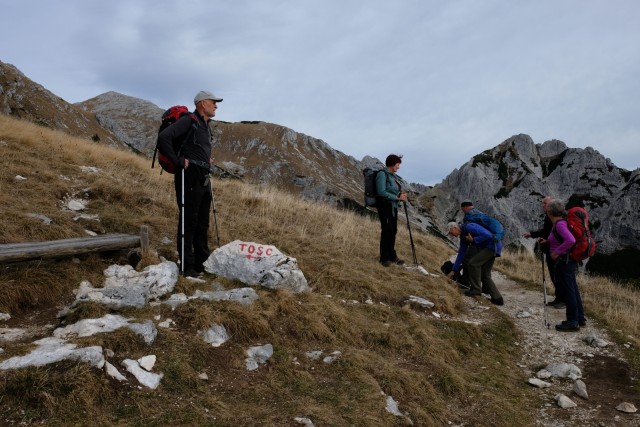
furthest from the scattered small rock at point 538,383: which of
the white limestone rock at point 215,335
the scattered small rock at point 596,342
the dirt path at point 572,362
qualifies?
the white limestone rock at point 215,335

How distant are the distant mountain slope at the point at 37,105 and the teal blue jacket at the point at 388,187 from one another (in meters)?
44.9

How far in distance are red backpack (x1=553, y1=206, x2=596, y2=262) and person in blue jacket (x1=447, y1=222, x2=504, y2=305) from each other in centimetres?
213

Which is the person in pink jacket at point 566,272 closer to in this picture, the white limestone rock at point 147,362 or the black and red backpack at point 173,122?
the black and red backpack at point 173,122

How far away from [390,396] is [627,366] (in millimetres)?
4372

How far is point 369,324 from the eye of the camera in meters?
6.57

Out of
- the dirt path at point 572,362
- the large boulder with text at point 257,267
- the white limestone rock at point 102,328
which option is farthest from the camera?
the large boulder with text at point 257,267

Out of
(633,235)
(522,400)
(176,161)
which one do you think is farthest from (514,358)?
(633,235)

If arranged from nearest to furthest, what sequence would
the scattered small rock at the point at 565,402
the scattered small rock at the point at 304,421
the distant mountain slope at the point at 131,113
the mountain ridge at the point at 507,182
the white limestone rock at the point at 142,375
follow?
1. the scattered small rock at the point at 304,421
2. the white limestone rock at the point at 142,375
3. the scattered small rock at the point at 565,402
4. the mountain ridge at the point at 507,182
5. the distant mountain slope at the point at 131,113

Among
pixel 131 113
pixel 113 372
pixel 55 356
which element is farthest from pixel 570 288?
pixel 131 113

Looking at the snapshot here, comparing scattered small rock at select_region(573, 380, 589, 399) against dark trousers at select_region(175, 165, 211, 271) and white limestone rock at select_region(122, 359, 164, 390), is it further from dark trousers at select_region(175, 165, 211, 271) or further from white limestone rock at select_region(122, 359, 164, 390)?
dark trousers at select_region(175, 165, 211, 271)

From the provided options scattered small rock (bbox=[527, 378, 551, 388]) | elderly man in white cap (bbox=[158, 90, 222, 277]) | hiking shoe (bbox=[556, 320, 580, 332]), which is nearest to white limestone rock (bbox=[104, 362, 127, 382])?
elderly man in white cap (bbox=[158, 90, 222, 277])

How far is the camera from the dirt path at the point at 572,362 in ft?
16.3

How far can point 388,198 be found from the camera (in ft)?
32.6

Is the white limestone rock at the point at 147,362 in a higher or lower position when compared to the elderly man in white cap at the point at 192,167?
lower
